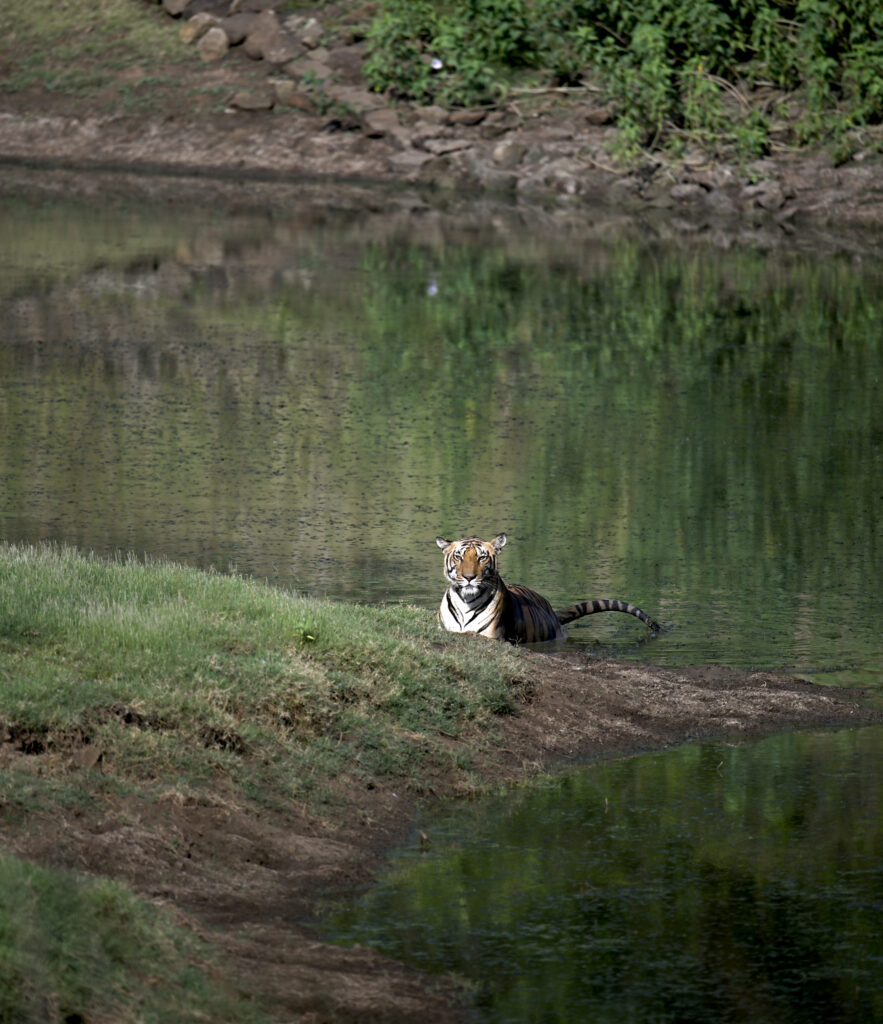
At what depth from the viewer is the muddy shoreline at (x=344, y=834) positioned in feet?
28.5

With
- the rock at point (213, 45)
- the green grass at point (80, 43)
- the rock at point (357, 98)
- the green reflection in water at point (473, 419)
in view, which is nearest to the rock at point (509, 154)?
the rock at point (357, 98)

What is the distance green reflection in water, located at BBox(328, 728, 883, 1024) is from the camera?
8.98 meters

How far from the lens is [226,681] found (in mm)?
11586

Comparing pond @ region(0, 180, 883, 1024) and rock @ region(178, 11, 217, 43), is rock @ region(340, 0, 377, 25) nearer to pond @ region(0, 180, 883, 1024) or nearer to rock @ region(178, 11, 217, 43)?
rock @ region(178, 11, 217, 43)

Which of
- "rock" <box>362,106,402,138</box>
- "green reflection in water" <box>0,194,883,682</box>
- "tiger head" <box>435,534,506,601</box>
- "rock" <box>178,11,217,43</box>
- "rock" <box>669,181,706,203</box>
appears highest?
"rock" <box>178,11,217,43</box>

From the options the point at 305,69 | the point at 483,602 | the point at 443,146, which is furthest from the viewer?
the point at 305,69

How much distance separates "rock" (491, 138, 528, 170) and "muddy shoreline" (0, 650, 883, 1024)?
130 feet

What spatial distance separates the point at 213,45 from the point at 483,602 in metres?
46.9

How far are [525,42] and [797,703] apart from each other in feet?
147

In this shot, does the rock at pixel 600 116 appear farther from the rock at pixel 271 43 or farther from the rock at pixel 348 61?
the rock at pixel 271 43

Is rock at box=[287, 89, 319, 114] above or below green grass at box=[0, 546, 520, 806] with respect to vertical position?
above

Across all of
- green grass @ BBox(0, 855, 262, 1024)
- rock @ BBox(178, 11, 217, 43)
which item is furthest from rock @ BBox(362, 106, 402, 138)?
green grass @ BBox(0, 855, 262, 1024)

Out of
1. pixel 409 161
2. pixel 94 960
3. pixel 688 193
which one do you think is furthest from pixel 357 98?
pixel 94 960

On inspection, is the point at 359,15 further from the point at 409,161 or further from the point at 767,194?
the point at 767,194
